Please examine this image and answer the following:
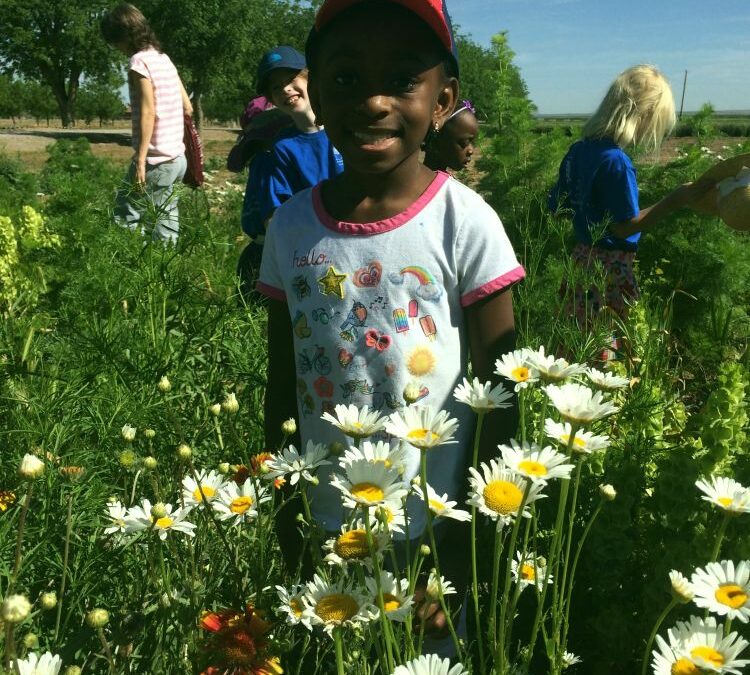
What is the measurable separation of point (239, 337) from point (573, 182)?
1893mm

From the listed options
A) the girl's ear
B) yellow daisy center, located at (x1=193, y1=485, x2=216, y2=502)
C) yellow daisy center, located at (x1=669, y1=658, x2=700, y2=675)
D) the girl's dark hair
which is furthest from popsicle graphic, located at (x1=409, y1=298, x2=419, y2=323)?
the girl's dark hair

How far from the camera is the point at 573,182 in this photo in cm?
Result: 389

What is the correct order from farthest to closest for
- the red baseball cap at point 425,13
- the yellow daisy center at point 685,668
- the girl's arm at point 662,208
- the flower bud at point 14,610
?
the girl's arm at point 662,208 < the red baseball cap at point 425,13 < the yellow daisy center at point 685,668 < the flower bud at point 14,610

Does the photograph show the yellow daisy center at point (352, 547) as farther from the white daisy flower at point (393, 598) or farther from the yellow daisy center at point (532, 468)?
the yellow daisy center at point (532, 468)

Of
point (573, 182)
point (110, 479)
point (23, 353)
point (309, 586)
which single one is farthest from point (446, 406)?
point (573, 182)

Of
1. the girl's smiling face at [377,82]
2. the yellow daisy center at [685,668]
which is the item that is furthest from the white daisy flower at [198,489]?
the yellow daisy center at [685,668]

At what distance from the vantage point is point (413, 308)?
5.12ft

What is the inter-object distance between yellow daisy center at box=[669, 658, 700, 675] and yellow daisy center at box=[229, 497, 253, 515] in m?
0.71

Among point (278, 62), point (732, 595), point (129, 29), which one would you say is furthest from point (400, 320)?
point (129, 29)

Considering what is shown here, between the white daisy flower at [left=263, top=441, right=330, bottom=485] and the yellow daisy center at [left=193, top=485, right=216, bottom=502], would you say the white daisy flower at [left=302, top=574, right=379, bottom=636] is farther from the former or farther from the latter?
the yellow daisy center at [left=193, top=485, right=216, bottom=502]

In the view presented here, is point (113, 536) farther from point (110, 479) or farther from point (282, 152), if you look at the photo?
point (282, 152)

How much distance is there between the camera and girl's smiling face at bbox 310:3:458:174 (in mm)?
1474

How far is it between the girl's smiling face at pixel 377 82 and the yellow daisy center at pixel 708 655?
0.98m

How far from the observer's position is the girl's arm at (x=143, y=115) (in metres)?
5.00
